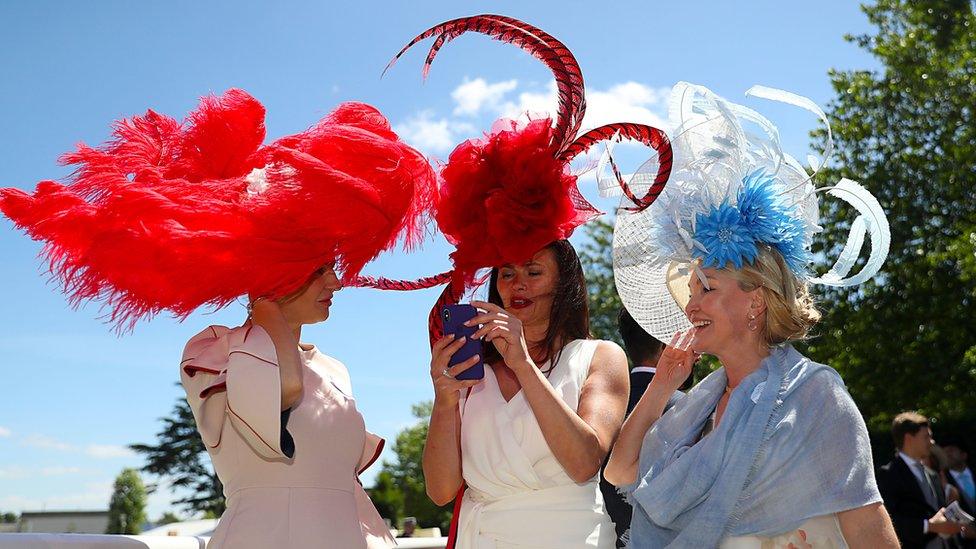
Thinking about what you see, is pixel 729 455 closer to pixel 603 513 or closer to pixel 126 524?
pixel 603 513

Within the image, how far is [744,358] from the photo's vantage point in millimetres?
2914

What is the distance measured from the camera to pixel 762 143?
3.00m

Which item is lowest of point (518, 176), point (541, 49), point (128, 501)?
point (518, 176)

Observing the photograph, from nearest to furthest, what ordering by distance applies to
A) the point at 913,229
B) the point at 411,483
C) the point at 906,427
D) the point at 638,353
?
the point at 638,353
the point at 906,427
the point at 913,229
the point at 411,483

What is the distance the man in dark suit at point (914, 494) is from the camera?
7.84m

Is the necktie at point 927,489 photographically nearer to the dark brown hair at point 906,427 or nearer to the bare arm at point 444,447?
the dark brown hair at point 906,427

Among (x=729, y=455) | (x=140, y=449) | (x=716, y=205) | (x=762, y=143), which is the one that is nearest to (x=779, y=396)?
(x=729, y=455)

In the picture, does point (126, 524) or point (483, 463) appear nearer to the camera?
point (483, 463)

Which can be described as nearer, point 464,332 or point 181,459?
point 464,332

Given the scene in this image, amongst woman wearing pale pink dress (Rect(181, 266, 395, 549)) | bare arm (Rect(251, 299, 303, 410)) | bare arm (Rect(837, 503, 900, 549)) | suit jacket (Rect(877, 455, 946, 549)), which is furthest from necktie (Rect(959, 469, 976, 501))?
bare arm (Rect(251, 299, 303, 410))

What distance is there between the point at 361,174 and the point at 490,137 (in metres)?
0.54

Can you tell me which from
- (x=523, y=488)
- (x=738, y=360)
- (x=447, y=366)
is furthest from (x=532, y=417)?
(x=738, y=360)

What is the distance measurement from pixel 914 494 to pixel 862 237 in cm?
583

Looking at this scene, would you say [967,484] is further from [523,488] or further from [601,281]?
[601,281]
